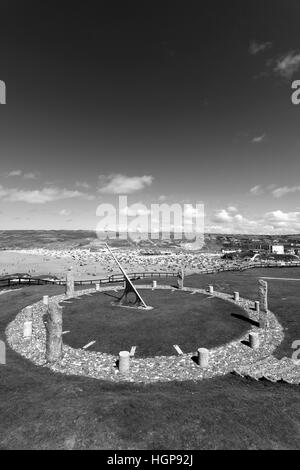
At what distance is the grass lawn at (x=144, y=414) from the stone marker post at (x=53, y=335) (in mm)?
1162

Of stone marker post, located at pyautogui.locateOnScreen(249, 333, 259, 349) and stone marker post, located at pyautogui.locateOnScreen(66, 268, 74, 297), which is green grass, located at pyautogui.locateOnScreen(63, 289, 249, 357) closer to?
stone marker post, located at pyautogui.locateOnScreen(249, 333, 259, 349)

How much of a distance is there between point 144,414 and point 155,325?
11.5m

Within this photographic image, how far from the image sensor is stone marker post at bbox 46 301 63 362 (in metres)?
14.9

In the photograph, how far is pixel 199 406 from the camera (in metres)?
9.88

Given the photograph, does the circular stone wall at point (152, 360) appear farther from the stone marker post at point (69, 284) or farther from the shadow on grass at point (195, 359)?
the stone marker post at point (69, 284)

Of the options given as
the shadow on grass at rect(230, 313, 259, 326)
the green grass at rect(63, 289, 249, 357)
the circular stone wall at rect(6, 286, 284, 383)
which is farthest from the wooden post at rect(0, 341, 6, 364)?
the shadow on grass at rect(230, 313, 259, 326)

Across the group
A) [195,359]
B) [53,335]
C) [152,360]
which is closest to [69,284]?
[53,335]

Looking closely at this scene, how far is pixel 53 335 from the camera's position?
1493 centimetres

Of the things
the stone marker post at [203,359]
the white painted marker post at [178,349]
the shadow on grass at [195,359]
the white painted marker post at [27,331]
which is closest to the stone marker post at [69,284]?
the white painted marker post at [27,331]

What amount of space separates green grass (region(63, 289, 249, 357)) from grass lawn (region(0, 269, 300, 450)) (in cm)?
441

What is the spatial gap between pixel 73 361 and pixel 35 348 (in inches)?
144

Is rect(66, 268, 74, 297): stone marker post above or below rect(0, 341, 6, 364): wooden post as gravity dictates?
above

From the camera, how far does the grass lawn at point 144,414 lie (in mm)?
7977
